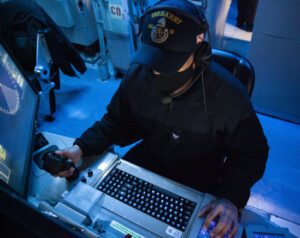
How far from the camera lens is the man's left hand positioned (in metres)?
0.89

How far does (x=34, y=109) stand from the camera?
1178 millimetres

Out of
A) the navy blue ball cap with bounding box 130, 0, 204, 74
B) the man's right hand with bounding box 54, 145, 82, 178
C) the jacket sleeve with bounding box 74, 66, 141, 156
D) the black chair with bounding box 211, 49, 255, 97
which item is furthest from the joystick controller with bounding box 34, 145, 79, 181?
the black chair with bounding box 211, 49, 255, 97

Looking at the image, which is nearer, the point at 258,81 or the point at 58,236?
the point at 58,236

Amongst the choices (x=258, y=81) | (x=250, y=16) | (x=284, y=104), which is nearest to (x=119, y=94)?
(x=258, y=81)

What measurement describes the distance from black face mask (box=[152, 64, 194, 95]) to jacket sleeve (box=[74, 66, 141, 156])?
212 millimetres

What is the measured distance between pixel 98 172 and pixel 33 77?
1.65m

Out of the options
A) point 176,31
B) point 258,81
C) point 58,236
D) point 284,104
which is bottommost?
point 284,104

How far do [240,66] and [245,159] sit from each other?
498 millimetres

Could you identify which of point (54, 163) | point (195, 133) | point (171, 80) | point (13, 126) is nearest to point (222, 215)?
point (195, 133)

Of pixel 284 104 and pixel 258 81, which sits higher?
pixel 258 81

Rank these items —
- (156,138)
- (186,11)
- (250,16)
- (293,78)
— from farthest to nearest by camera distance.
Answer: (250,16) → (293,78) → (156,138) → (186,11)

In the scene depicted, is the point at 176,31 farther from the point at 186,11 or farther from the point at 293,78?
the point at 293,78

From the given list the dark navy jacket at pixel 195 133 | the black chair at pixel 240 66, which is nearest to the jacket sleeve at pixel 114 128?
the dark navy jacket at pixel 195 133

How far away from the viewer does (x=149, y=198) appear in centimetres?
104
